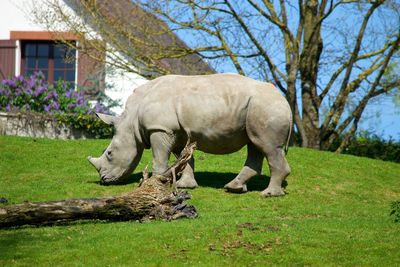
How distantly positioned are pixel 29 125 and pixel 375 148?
11510 mm

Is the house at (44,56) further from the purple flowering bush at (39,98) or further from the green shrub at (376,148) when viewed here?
the green shrub at (376,148)

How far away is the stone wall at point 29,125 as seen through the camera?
24141 mm

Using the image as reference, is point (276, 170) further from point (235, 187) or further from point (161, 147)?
point (161, 147)

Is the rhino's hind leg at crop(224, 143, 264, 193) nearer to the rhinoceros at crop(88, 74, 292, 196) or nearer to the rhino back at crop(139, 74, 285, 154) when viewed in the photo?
the rhinoceros at crop(88, 74, 292, 196)

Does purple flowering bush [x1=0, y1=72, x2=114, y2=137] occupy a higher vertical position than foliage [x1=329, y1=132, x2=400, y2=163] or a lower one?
higher

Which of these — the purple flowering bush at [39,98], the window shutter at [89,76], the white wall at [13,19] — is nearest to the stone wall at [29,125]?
the purple flowering bush at [39,98]

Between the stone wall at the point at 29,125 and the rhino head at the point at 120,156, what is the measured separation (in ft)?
27.5

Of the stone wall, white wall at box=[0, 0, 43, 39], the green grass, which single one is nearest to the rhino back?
the green grass

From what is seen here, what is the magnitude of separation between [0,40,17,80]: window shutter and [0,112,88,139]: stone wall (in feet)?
18.8

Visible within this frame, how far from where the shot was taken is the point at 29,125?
79.3 feet

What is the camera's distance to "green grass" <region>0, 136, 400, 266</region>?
1019 cm

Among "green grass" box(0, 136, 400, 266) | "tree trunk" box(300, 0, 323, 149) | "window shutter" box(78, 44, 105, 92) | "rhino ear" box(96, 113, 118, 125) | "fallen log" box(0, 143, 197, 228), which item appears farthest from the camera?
"window shutter" box(78, 44, 105, 92)

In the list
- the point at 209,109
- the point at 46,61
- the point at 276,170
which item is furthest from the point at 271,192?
the point at 46,61

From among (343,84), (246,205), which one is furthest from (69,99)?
(246,205)
